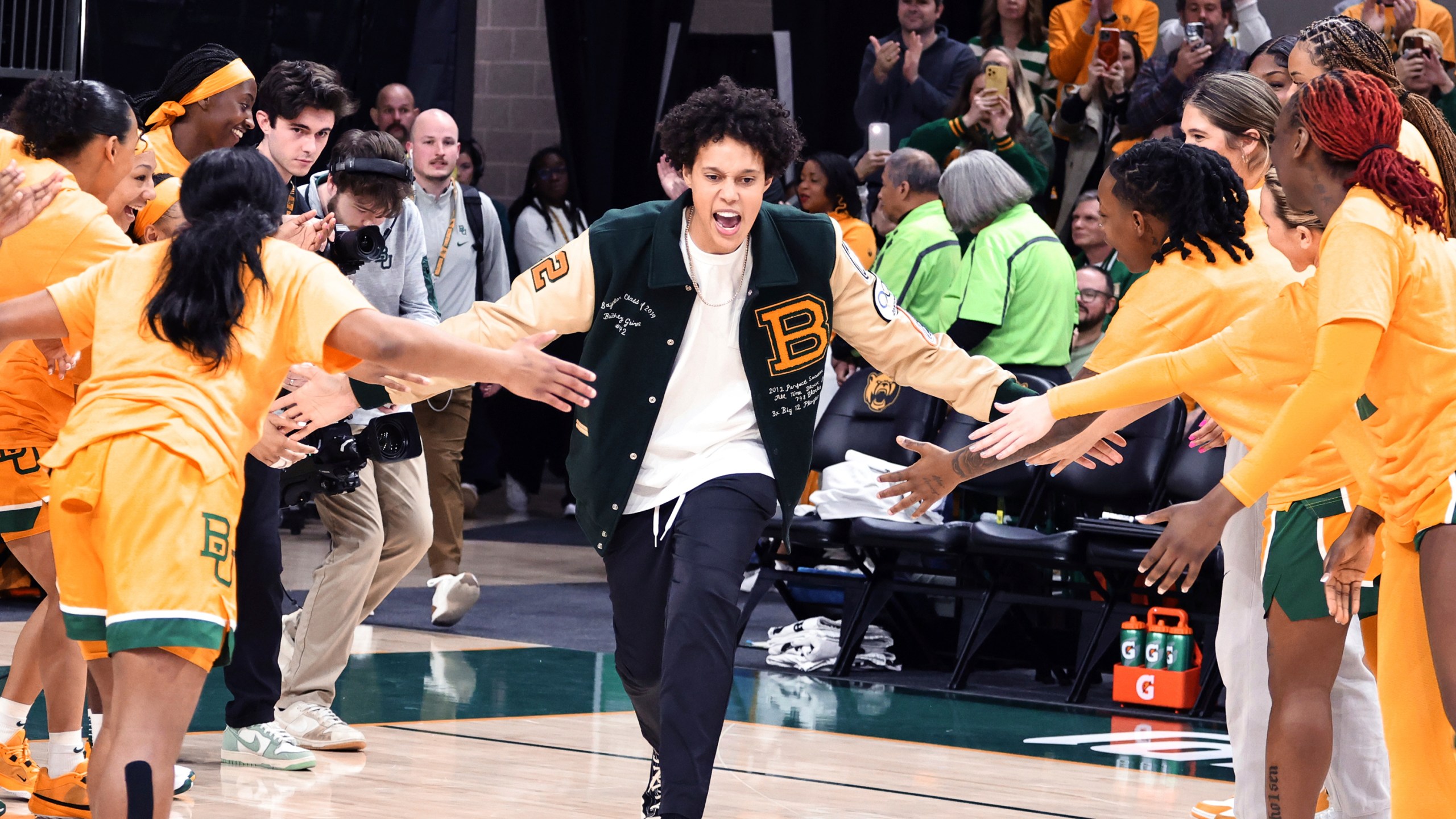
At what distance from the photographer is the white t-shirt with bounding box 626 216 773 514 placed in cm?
384

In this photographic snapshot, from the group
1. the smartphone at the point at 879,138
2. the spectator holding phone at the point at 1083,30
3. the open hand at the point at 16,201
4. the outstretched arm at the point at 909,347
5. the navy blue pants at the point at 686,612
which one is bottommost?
the navy blue pants at the point at 686,612

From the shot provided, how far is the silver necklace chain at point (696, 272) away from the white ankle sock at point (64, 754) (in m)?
1.85

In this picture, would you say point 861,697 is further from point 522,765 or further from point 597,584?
point 597,584

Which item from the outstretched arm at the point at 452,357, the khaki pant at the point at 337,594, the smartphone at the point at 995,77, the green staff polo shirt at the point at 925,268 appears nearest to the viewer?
the outstretched arm at the point at 452,357

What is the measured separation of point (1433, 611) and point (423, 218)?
229 inches

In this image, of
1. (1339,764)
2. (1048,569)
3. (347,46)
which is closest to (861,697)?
(1048,569)

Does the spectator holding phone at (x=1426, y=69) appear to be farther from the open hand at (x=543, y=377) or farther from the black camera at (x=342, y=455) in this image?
the open hand at (x=543, y=377)

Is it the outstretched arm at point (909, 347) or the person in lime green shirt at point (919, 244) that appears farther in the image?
the person in lime green shirt at point (919, 244)

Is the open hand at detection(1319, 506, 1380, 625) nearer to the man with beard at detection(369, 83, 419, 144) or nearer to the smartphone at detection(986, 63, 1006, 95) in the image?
the smartphone at detection(986, 63, 1006, 95)

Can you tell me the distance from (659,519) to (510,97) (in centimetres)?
910

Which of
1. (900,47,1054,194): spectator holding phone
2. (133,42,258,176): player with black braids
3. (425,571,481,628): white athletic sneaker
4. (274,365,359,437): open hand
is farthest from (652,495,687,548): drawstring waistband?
(900,47,1054,194): spectator holding phone

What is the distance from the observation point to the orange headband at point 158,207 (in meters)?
Answer: 4.45

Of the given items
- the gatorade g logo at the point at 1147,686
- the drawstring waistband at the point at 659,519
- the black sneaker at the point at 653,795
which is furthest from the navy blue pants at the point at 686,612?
the gatorade g logo at the point at 1147,686

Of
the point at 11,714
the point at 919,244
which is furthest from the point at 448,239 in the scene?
the point at 11,714
